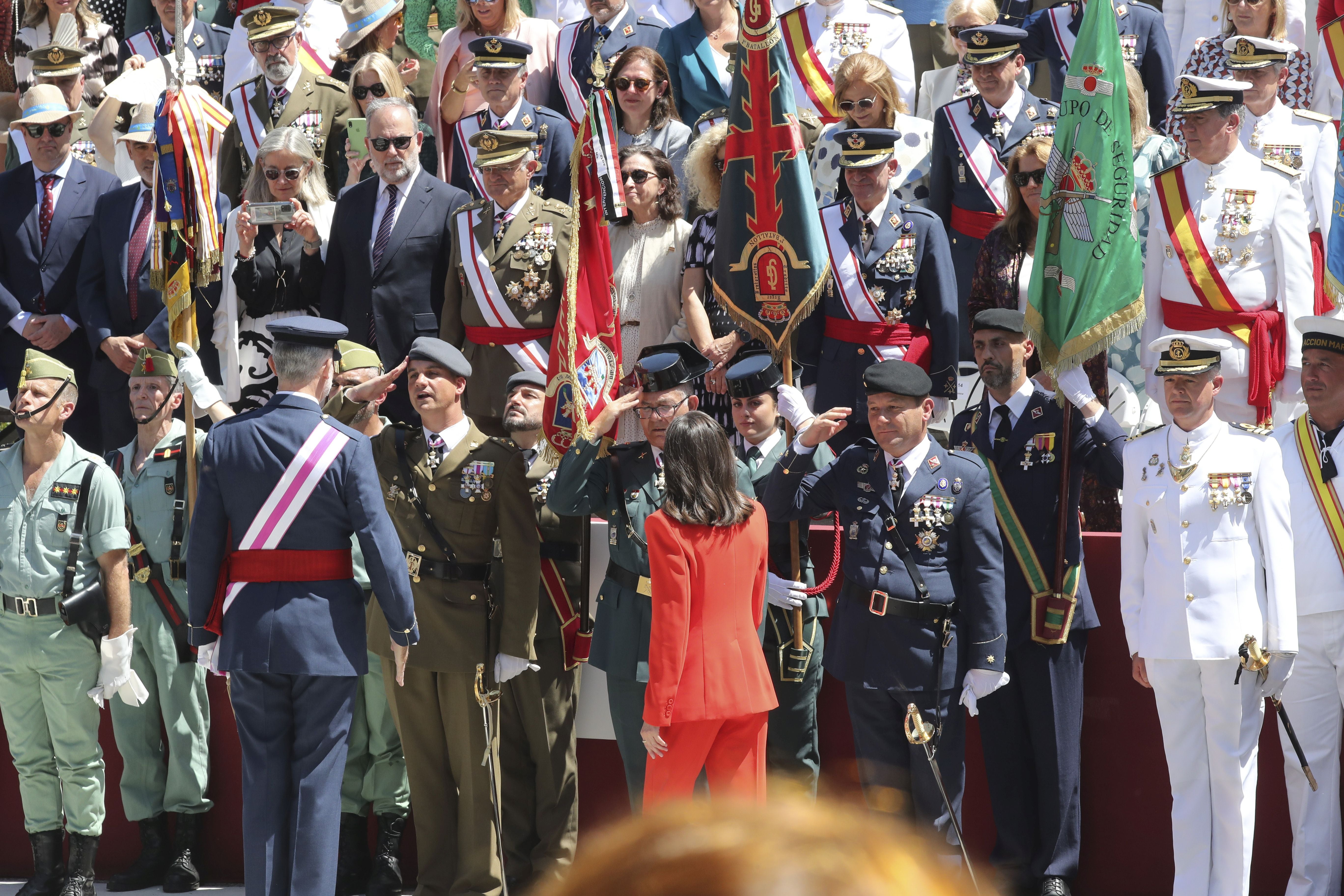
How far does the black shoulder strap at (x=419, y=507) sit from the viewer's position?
5.56m

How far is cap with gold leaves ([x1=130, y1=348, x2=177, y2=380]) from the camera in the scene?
6.33 m

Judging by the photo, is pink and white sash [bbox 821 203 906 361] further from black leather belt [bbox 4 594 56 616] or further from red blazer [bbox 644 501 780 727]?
black leather belt [bbox 4 594 56 616]

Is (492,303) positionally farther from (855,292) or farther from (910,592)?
(910,592)

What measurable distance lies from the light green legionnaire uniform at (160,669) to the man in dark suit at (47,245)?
1.43 m

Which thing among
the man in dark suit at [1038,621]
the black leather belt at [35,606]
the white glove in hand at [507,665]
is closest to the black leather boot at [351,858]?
the white glove in hand at [507,665]

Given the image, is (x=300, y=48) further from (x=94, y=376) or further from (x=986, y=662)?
(x=986, y=662)

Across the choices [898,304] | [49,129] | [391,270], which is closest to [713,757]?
[898,304]

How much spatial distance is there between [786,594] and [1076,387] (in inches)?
50.8

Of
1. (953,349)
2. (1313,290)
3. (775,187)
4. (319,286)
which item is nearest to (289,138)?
(319,286)

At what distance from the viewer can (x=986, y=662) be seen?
5.13 metres

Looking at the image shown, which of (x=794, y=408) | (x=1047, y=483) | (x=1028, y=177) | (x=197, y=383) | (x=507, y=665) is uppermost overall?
(x=1028, y=177)

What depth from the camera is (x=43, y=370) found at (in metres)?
6.02

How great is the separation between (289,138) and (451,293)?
99cm

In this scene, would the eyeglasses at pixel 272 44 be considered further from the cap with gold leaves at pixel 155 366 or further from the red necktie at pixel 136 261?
the cap with gold leaves at pixel 155 366
